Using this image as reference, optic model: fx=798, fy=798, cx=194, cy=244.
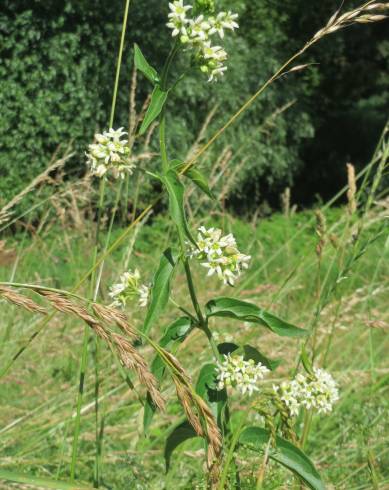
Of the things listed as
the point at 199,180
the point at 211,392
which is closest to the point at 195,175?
the point at 199,180

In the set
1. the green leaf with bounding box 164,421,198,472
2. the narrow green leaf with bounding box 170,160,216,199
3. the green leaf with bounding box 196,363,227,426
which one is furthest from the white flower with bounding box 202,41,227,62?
the green leaf with bounding box 164,421,198,472

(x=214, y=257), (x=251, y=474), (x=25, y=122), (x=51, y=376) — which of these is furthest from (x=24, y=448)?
(x=25, y=122)

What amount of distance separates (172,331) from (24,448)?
3.52 ft

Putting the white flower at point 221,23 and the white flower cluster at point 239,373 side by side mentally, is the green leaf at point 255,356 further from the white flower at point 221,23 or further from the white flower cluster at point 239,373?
the white flower at point 221,23

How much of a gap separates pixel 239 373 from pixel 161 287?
0.19m

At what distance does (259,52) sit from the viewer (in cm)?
1024

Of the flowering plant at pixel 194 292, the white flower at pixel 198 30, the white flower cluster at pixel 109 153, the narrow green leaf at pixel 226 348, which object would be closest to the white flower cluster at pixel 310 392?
the flowering plant at pixel 194 292

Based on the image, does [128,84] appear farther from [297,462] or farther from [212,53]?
[297,462]

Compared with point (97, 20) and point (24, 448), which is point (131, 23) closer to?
point (97, 20)

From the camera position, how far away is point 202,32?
1.28 m

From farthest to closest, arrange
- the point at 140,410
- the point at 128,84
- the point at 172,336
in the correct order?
1. the point at 128,84
2. the point at 140,410
3. the point at 172,336

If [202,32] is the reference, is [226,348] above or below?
below

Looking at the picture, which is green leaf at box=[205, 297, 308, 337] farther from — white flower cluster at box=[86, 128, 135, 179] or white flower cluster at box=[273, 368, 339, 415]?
white flower cluster at box=[86, 128, 135, 179]

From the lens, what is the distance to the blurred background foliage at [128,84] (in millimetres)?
7398
